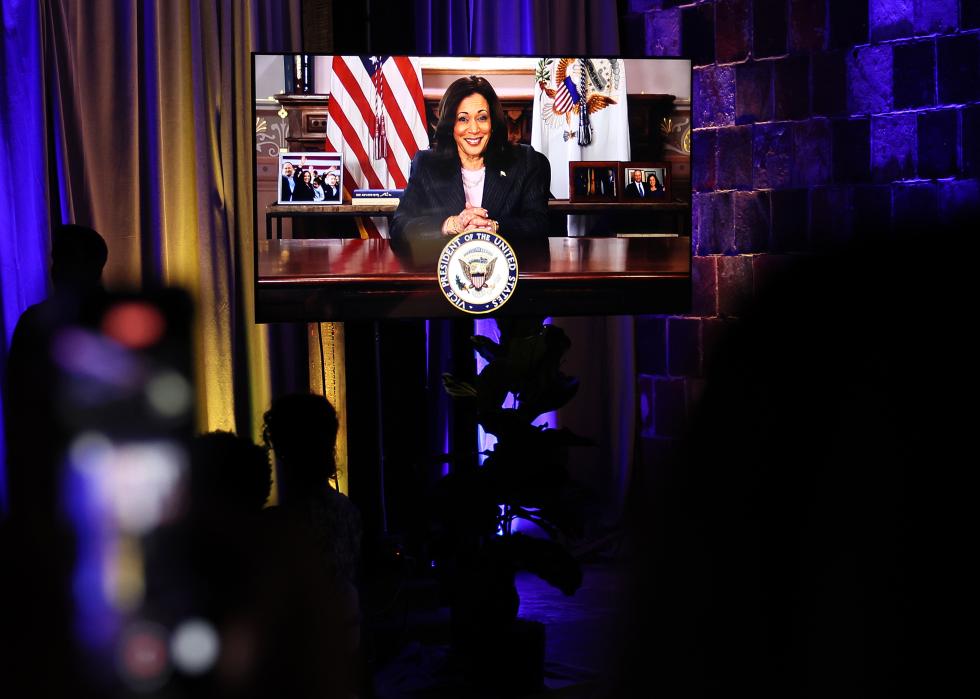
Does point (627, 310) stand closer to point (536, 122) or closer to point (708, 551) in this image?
point (536, 122)

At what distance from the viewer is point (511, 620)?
3176mm

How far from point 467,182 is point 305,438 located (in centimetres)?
136

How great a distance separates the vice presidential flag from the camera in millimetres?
3684

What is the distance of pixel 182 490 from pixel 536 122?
1.62 metres

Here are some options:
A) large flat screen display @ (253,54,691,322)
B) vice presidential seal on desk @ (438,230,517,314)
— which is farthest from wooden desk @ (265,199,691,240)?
vice presidential seal on desk @ (438,230,517,314)

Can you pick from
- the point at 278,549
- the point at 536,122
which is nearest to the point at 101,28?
the point at 536,122

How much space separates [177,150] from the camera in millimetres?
3861

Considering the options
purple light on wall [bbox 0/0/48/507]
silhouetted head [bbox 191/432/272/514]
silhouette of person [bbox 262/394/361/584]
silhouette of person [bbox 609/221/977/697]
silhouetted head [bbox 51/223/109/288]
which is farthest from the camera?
purple light on wall [bbox 0/0/48/507]

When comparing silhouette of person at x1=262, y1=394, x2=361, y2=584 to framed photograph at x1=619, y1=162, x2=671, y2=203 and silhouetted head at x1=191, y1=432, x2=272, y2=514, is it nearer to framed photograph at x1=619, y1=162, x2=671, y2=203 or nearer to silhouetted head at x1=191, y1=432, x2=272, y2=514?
silhouetted head at x1=191, y1=432, x2=272, y2=514

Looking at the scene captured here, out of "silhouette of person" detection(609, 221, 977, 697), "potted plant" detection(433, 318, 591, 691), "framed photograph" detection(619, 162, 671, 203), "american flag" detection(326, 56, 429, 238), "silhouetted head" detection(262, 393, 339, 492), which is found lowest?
"potted plant" detection(433, 318, 591, 691)

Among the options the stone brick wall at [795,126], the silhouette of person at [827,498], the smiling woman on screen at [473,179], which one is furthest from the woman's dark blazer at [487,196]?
the silhouette of person at [827,498]

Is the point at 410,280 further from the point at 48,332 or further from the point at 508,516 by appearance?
the point at 48,332

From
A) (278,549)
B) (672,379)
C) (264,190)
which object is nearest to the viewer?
(278,549)

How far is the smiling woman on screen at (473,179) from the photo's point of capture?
11.8 ft
